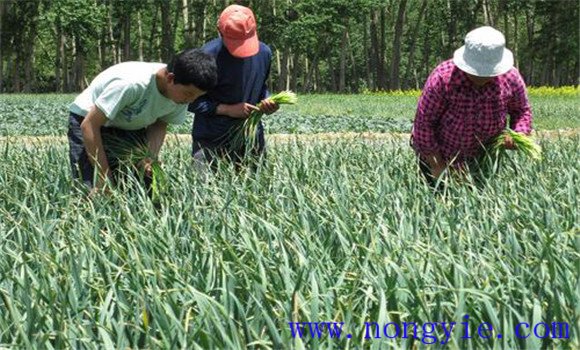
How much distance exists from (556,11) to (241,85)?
30220 mm

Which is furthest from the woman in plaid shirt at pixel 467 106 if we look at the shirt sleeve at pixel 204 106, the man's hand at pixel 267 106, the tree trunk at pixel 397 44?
the tree trunk at pixel 397 44

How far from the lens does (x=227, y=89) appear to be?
399 cm

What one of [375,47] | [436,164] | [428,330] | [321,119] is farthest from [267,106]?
[375,47]

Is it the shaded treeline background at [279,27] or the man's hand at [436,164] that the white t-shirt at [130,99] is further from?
the shaded treeline background at [279,27]

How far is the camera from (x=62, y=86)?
3316cm

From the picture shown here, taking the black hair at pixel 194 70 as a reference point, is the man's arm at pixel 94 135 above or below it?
below

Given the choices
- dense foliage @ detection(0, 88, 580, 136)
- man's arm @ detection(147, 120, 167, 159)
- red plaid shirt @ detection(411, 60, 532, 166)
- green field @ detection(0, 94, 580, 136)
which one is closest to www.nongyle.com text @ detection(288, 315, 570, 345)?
red plaid shirt @ detection(411, 60, 532, 166)

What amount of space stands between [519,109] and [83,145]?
1898 mm

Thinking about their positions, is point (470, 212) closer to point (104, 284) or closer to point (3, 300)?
point (104, 284)

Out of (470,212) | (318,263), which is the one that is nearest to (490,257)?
(318,263)

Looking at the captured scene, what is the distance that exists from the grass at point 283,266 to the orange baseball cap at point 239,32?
0.66 m

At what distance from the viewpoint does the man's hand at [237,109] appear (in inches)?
156

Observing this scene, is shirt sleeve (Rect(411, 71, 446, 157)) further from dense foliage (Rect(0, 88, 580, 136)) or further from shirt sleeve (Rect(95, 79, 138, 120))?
dense foliage (Rect(0, 88, 580, 136))

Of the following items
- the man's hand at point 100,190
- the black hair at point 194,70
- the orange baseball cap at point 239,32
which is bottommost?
the man's hand at point 100,190
